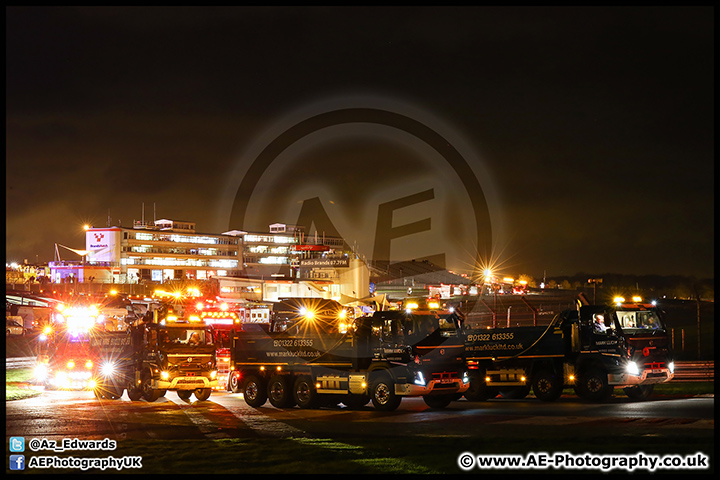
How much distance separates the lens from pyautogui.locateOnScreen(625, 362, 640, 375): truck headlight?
23500 mm

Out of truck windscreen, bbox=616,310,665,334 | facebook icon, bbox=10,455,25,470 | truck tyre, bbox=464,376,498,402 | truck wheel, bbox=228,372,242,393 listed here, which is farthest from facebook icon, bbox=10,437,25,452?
truck windscreen, bbox=616,310,665,334

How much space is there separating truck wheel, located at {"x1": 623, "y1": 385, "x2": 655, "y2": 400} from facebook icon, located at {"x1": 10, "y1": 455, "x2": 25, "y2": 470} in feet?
57.5

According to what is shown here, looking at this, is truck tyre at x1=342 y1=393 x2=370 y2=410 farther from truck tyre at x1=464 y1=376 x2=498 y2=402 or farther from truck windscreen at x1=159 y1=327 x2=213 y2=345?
truck windscreen at x1=159 y1=327 x2=213 y2=345

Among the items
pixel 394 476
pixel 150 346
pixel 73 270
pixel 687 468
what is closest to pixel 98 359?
pixel 150 346

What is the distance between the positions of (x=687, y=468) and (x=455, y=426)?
6.30 metres

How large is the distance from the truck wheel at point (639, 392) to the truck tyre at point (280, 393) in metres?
10.4

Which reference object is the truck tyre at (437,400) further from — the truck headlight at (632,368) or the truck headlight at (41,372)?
the truck headlight at (41,372)

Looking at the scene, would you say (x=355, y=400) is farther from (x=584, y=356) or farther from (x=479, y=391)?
(x=584, y=356)

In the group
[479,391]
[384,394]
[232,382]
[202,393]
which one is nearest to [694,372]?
[479,391]

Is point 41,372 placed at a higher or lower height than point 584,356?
lower

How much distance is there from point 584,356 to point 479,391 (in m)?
3.67

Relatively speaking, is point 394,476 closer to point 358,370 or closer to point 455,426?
point 455,426

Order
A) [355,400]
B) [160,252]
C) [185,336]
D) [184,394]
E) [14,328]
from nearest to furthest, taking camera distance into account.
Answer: [355,400] → [184,394] → [185,336] → [14,328] → [160,252]

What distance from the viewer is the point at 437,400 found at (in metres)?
23.5
